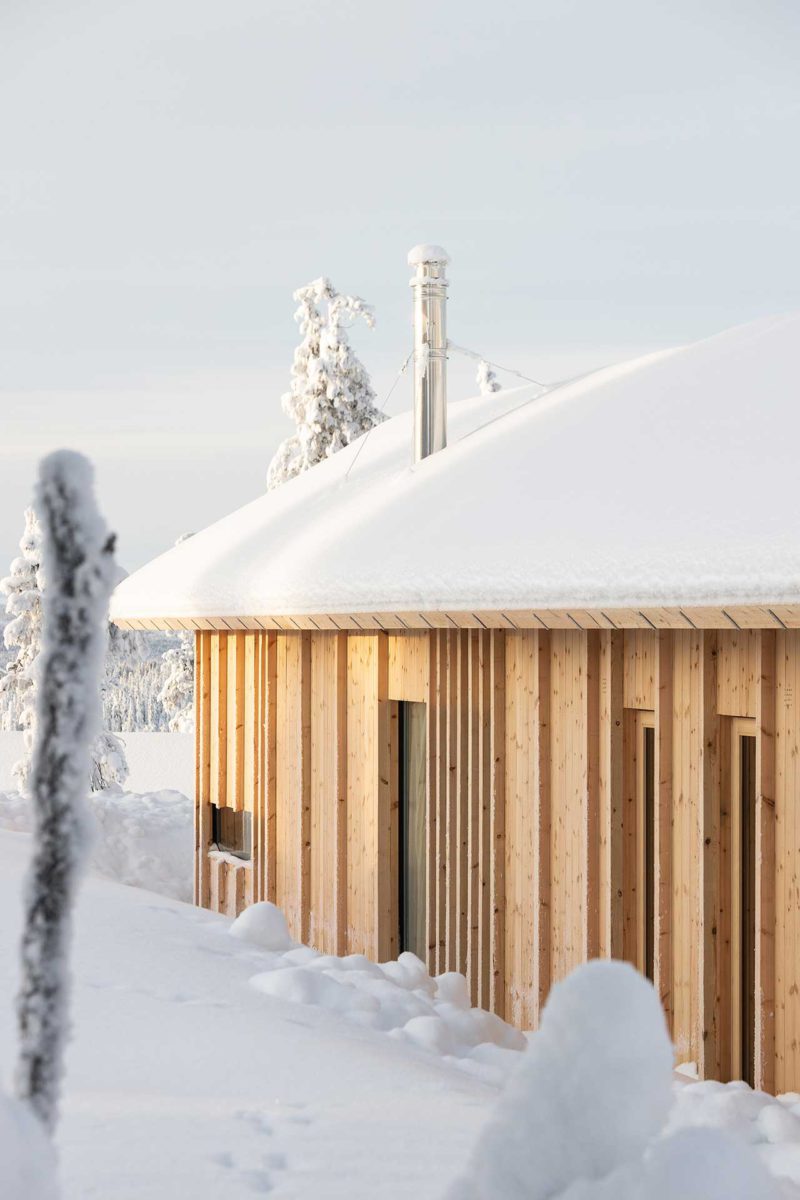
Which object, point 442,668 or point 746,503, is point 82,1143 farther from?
point 442,668

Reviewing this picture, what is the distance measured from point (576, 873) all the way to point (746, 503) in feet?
8.15

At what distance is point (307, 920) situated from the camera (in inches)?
404

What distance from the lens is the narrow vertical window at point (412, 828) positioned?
29.9ft

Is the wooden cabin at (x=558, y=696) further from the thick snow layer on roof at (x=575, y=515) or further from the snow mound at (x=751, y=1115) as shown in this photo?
the snow mound at (x=751, y=1115)

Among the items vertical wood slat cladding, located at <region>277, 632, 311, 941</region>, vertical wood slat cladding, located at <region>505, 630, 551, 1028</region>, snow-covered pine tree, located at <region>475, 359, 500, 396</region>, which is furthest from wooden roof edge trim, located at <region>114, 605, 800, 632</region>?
snow-covered pine tree, located at <region>475, 359, 500, 396</region>

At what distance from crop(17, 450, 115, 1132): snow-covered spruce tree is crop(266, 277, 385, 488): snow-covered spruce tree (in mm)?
22282

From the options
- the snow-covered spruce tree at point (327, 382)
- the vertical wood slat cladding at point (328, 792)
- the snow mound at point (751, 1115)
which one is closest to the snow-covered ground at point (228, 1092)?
the snow mound at point (751, 1115)

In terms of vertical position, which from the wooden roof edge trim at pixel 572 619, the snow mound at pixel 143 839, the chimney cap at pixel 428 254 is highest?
the chimney cap at pixel 428 254

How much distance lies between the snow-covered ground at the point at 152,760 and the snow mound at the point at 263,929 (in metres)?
32.2

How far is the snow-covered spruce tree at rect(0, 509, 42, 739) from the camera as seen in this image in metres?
21.5

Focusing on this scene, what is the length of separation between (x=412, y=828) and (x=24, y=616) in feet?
47.5

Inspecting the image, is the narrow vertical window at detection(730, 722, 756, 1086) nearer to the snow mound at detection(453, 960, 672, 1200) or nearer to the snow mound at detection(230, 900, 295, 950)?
the snow mound at detection(230, 900, 295, 950)

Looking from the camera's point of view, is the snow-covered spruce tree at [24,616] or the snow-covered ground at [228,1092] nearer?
the snow-covered ground at [228,1092]

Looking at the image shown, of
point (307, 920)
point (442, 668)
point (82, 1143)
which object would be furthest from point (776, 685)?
point (307, 920)
